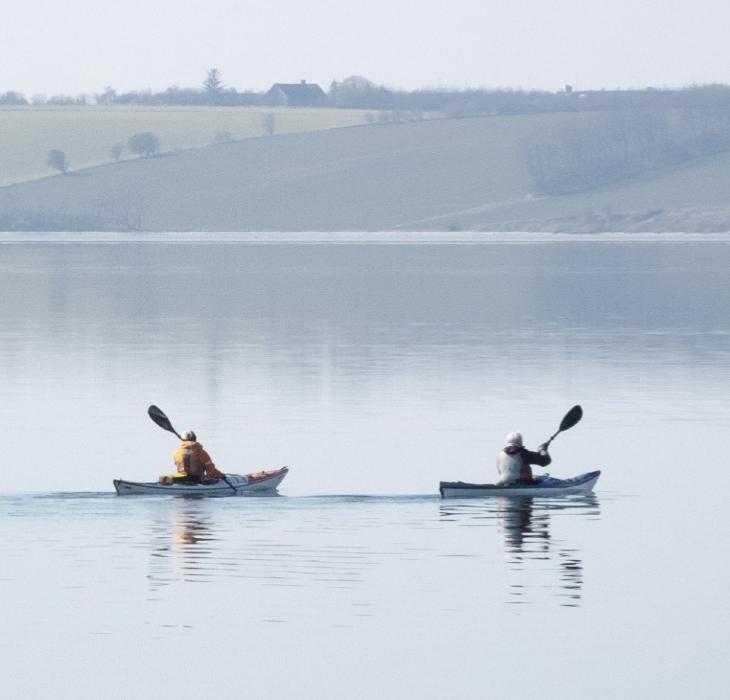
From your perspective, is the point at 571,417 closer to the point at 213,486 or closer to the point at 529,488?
the point at 529,488

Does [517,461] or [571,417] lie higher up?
[571,417]

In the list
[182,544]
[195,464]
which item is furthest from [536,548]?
[195,464]

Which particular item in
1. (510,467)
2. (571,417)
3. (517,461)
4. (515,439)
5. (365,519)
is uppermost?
(571,417)

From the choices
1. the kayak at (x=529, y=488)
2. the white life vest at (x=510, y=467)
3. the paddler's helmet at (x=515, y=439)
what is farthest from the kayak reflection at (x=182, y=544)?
the paddler's helmet at (x=515, y=439)

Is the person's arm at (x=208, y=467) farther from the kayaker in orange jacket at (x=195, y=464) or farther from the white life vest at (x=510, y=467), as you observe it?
the white life vest at (x=510, y=467)

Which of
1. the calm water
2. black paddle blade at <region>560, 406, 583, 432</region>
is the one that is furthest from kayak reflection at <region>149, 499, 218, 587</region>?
black paddle blade at <region>560, 406, 583, 432</region>

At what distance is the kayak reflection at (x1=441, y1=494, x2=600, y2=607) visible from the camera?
90.2ft

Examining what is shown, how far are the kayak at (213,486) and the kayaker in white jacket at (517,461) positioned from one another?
3853 mm

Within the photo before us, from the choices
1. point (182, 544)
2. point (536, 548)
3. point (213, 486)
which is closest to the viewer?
point (536, 548)

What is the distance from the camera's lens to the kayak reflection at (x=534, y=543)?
27.5 m

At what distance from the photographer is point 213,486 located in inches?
1382

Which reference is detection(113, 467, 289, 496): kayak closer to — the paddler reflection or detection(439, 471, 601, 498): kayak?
detection(439, 471, 601, 498): kayak

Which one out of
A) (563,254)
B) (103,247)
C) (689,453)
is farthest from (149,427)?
(103,247)

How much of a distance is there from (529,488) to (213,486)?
5459 mm
